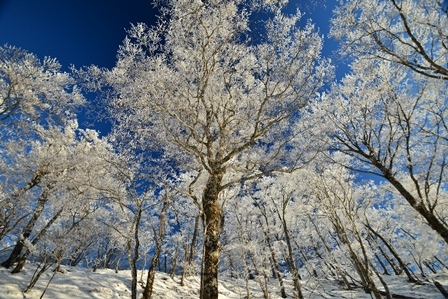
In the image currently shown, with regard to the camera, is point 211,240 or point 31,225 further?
point 31,225

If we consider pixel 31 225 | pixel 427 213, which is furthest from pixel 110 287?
pixel 427 213

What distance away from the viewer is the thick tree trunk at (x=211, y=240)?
4.64 meters

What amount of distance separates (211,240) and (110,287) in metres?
11.5

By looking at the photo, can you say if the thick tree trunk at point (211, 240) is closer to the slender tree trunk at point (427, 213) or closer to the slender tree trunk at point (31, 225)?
the slender tree trunk at point (427, 213)

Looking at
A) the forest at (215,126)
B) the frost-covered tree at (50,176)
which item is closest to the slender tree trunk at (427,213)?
the forest at (215,126)

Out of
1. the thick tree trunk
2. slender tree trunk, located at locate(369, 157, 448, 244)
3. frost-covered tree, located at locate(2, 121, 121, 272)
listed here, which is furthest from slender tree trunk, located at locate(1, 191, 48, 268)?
slender tree trunk, located at locate(369, 157, 448, 244)

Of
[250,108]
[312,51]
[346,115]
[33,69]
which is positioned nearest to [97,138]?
[33,69]

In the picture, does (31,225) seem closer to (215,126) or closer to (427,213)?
(215,126)

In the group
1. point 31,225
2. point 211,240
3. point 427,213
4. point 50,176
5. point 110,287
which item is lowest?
point 110,287

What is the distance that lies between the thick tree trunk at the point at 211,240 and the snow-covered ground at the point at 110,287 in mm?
3274

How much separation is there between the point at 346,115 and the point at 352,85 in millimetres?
1301

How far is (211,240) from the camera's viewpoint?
5121 millimetres

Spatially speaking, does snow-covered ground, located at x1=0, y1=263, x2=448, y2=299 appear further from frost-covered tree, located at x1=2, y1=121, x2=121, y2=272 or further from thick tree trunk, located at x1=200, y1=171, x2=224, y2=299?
thick tree trunk, located at x1=200, y1=171, x2=224, y2=299

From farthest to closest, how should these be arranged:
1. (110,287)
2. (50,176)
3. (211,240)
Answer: (110,287) → (50,176) → (211,240)
